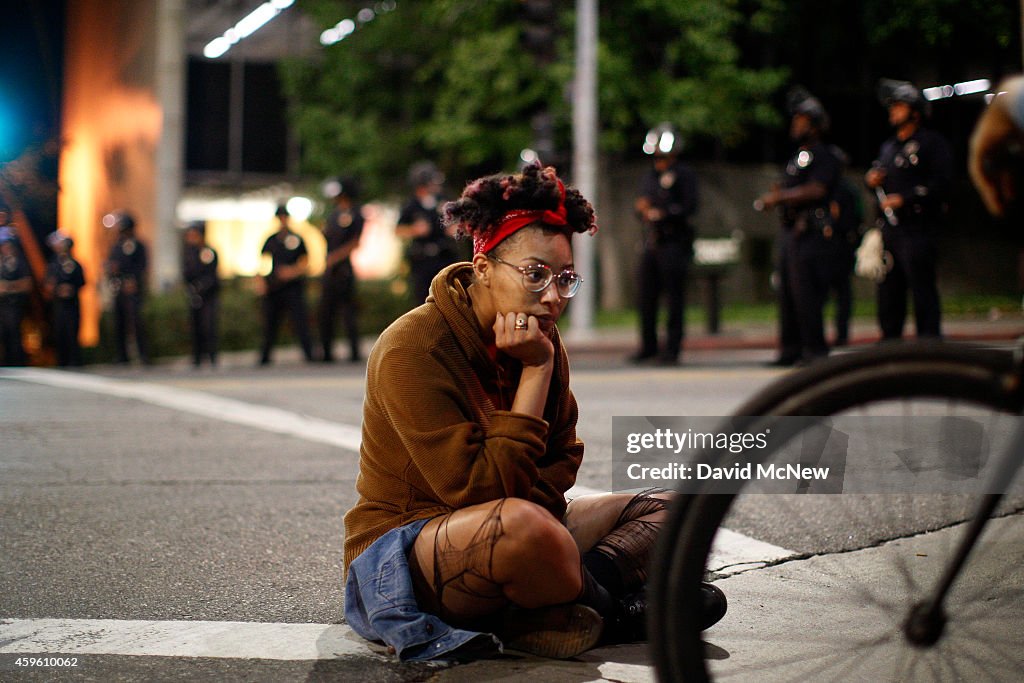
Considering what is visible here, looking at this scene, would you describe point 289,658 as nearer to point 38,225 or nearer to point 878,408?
point 878,408

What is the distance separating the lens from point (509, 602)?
3.13 meters

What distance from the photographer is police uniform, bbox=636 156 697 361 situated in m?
12.1

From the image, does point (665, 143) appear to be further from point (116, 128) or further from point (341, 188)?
point (116, 128)

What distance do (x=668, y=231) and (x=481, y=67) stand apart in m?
9.00

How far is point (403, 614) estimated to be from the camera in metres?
3.05

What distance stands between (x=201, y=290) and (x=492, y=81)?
7144mm

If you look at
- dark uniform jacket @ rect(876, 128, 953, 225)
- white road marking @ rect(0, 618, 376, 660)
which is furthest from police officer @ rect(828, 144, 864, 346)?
white road marking @ rect(0, 618, 376, 660)

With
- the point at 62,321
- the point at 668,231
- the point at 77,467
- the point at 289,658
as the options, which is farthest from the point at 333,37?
the point at 289,658

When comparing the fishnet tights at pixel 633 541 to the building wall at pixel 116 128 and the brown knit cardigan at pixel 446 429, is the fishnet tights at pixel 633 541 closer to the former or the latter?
the brown knit cardigan at pixel 446 429

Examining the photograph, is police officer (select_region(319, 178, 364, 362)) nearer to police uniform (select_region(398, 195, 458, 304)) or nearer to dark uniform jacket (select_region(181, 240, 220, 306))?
police uniform (select_region(398, 195, 458, 304))

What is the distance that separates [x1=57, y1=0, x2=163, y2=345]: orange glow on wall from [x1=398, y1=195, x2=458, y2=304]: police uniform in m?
14.6

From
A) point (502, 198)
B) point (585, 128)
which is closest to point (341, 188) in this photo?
point (585, 128)

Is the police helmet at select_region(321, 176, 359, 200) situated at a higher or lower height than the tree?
lower

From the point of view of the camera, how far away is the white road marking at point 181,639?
320 cm
